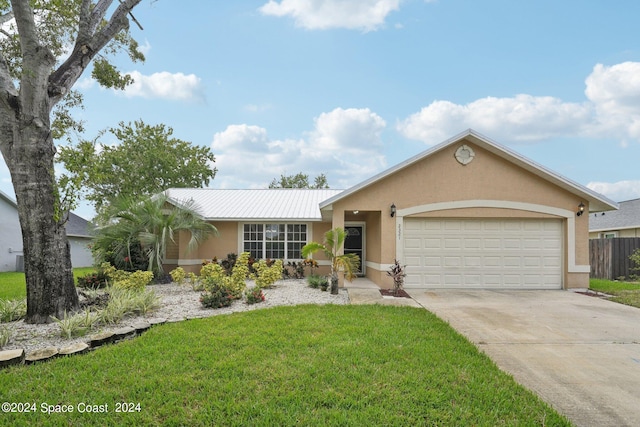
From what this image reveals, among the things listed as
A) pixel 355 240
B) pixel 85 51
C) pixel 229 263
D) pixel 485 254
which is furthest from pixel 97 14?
pixel 485 254

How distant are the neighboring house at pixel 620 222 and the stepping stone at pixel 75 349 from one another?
23075 mm

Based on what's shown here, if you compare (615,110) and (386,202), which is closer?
(386,202)

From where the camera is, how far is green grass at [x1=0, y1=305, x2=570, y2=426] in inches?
131

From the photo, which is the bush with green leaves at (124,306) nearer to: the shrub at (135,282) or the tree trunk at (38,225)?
the shrub at (135,282)

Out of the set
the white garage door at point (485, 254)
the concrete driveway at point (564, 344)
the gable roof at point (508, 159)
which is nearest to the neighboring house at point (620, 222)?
the gable roof at point (508, 159)

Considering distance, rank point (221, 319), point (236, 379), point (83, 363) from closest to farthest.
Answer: point (236, 379) → point (83, 363) → point (221, 319)

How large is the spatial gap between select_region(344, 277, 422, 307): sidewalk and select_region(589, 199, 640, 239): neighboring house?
1574cm

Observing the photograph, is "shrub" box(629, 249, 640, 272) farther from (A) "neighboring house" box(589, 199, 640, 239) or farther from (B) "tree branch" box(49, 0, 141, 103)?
(B) "tree branch" box(49, 0, 141, 103)

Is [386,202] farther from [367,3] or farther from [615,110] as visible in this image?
[615,110]

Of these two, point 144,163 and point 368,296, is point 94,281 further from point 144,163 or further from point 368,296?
point 144,163

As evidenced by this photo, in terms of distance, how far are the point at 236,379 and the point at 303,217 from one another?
10.3 meters

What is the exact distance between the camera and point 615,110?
1375 centimetres

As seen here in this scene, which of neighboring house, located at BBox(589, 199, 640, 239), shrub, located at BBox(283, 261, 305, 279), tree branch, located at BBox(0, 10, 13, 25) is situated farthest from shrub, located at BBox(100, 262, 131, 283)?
neighboring house, located at BBox(589, 199, 640, 239)

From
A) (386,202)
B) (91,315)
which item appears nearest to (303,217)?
(386,202)
